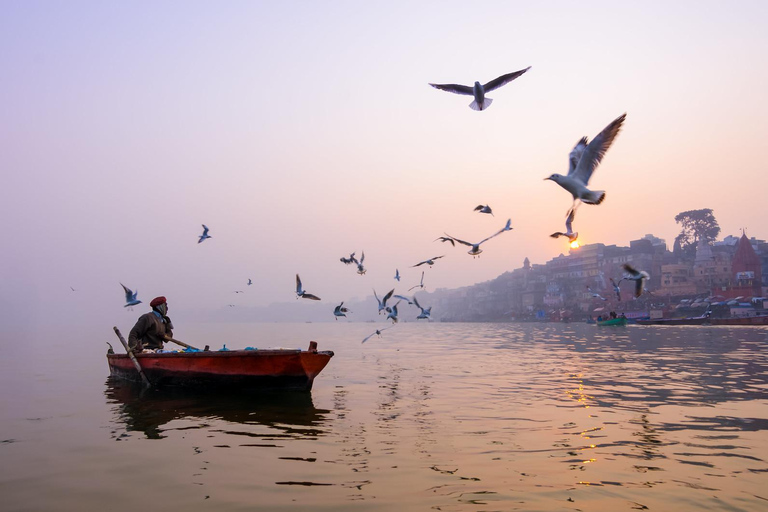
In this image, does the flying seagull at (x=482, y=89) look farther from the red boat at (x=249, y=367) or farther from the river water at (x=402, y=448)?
the red boat at (x=249, y=367)

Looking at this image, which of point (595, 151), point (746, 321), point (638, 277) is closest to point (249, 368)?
point (638, 277)

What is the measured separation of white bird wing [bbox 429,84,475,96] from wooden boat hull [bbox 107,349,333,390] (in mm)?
7466

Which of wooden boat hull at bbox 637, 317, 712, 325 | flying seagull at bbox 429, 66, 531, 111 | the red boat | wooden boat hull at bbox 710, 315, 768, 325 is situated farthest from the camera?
wooden boat hull at bbox 637, 317, 712, 325

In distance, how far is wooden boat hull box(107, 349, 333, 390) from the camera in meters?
15.4

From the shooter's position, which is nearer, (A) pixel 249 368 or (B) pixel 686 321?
(A) pixel 249 368

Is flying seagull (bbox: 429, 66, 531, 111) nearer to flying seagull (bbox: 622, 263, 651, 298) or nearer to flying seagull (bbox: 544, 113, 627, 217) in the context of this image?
flying seagull (bbox: 544, 113, 627, 217)

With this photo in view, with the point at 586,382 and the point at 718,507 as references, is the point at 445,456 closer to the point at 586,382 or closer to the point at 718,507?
the point at 718,507

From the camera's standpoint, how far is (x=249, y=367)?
15477 millimetres

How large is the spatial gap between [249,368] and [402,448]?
288 inches

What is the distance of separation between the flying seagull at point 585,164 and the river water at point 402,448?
13.2 ft

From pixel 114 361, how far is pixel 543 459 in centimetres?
1706

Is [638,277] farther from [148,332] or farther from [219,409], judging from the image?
[148,332]

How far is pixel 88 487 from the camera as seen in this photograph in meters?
7.50

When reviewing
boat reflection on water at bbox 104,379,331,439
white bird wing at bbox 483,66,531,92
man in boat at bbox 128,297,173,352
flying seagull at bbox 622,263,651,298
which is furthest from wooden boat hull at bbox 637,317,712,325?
white bird wing at bbox 483,66,531,92
